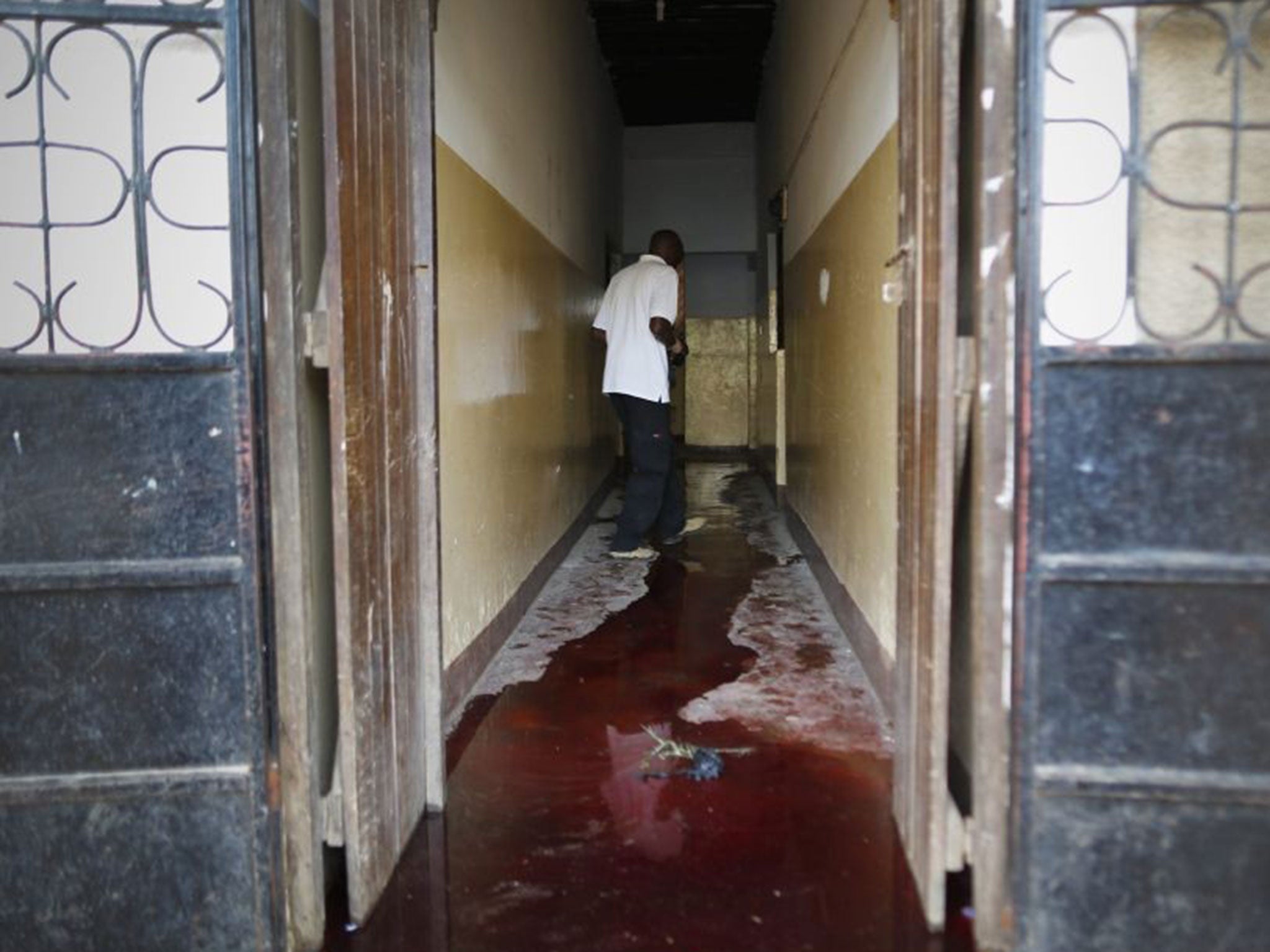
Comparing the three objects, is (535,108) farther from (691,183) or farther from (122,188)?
(691,183)

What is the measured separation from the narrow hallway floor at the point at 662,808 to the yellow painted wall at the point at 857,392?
14.0 inches

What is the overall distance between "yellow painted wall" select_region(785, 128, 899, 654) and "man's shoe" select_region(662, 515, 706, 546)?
72cm

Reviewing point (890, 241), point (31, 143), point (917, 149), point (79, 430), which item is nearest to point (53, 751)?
point (79, 430)

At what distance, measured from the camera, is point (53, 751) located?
175cm

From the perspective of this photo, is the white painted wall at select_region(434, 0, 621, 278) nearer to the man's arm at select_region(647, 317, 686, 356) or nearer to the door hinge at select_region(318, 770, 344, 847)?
the man's arm at select_region(647, 317, 686, 356)

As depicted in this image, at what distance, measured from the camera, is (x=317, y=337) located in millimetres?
1877

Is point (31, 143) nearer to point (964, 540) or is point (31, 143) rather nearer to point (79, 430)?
point (79, 430)

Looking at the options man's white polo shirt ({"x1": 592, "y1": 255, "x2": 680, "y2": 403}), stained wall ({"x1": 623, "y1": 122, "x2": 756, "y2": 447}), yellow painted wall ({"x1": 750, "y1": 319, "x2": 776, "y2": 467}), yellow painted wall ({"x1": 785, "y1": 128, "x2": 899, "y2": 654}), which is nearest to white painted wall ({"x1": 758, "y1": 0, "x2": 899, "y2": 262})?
yellow painted wall ({"x1": 785, "y1": 128, "x2": 899, "y2": 654})

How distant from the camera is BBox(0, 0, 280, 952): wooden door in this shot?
5.67 ft

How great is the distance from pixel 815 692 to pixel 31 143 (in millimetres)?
2467

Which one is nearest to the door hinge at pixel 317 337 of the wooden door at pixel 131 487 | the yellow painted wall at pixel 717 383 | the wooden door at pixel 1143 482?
the wooden door at pixel 131 487

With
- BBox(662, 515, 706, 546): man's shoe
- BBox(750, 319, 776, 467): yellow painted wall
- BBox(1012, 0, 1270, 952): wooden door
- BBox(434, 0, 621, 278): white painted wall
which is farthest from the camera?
BBox(750, 319, 776, 467): yellow painted wall

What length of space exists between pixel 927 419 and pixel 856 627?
1742 mm

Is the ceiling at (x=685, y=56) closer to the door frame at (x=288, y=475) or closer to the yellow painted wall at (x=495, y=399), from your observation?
the yellow painted wall at (x=495, y=399)
